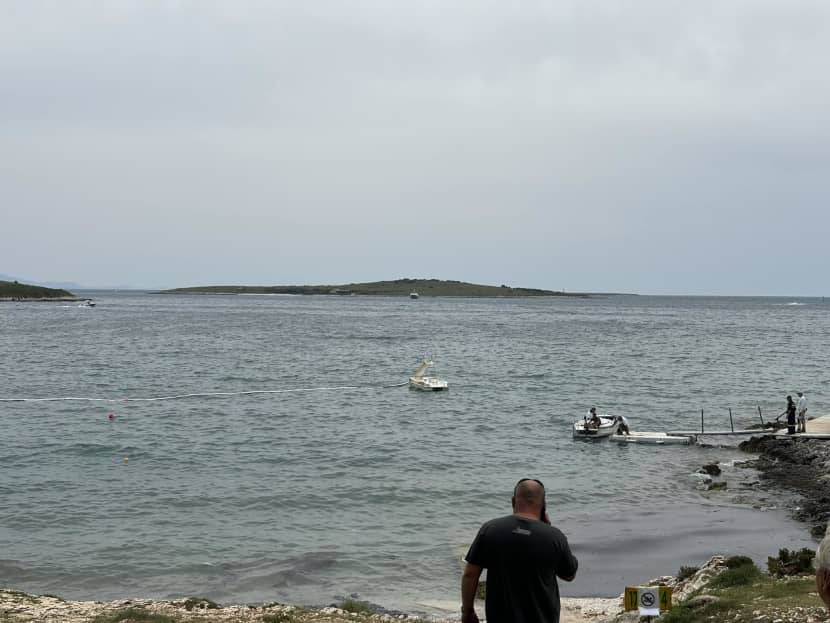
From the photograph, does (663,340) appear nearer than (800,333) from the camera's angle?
Yes

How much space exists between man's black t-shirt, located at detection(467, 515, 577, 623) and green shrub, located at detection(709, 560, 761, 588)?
7.98 m

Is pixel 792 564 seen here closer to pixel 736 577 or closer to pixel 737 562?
pixel 737 562

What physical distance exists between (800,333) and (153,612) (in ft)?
397

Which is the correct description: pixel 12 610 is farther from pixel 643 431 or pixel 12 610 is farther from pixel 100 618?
pixel 643 431

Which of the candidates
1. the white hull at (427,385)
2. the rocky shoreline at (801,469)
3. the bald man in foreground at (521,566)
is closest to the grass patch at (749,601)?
the bald man in foreground at (521,566)

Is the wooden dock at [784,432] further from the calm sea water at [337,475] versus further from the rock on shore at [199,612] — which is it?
the rock on shore at [199,612]

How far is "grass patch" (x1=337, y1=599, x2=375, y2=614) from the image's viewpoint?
46.8ft

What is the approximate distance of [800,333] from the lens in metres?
117

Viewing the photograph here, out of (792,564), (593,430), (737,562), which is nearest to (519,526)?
(737,562)

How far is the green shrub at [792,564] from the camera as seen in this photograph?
13430 millimetres

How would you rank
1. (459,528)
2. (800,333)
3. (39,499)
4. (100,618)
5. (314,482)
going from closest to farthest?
(100,618) < (459,528) < (39,499) < (314,482) < (800,333)

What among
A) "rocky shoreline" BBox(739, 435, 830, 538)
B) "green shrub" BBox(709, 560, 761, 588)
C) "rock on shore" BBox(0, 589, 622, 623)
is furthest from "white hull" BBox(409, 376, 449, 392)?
"green shrub" BBox(709, 560, 761, 588)

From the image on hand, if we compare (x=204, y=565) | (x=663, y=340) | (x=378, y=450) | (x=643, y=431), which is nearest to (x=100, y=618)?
(x=204, y=565)

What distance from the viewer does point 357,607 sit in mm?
14492
